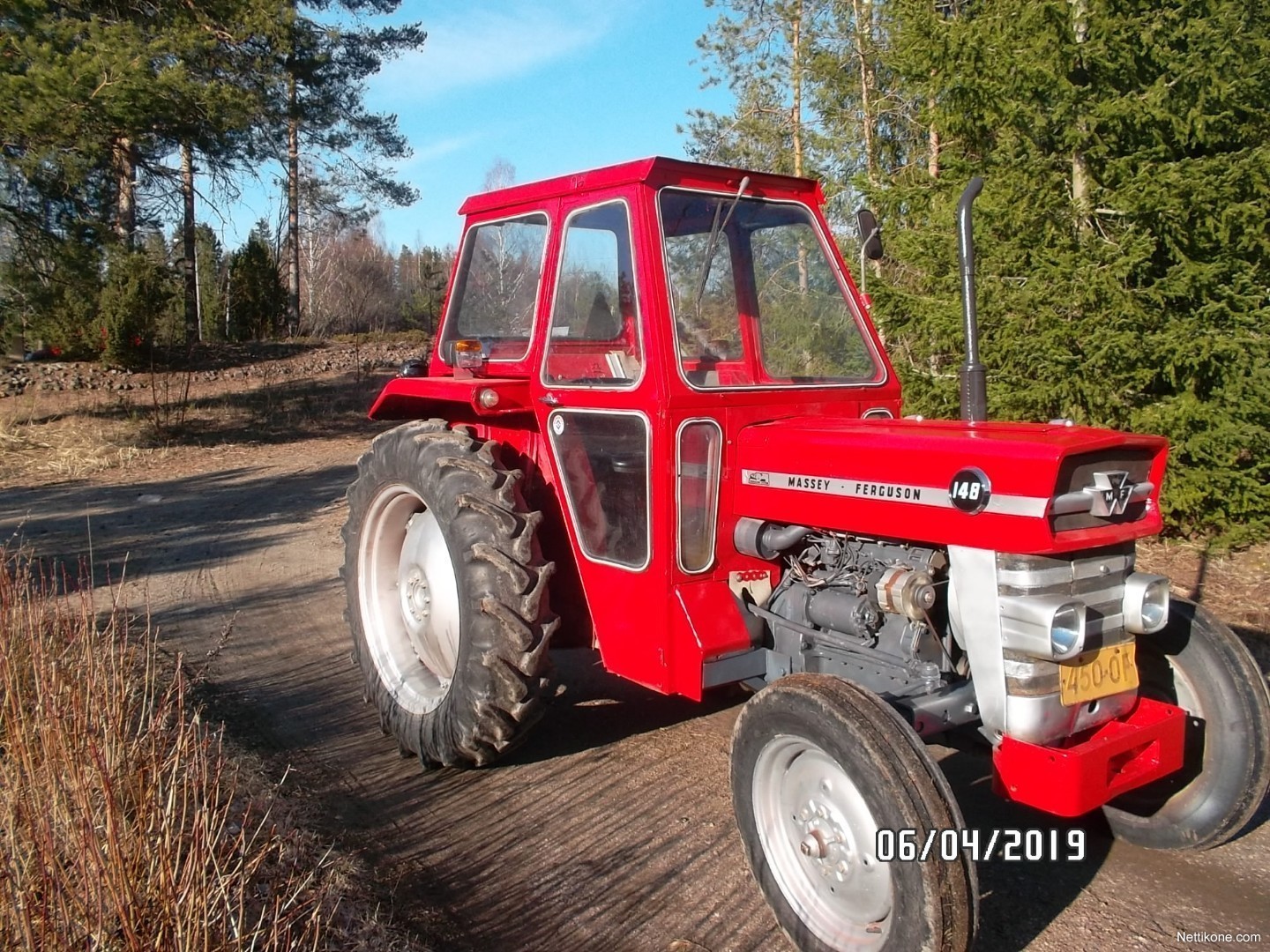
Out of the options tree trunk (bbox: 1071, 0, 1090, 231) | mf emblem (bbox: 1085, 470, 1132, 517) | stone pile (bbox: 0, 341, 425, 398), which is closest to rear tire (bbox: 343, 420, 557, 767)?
mf emblem (bbox: 1085, 470, 1132, 517)

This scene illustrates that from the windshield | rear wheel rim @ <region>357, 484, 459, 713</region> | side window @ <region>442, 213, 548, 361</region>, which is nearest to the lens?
the windshield

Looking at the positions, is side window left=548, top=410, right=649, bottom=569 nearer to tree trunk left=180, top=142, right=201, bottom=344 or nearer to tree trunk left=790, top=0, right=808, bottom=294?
tree trunk left=180, top=142, right=201, bottom=344

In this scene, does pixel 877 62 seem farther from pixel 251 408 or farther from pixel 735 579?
pixel 735 579

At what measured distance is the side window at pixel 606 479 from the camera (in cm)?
364

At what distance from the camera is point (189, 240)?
20875 mm

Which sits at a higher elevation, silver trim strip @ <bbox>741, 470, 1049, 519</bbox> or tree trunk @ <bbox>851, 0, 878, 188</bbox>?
tree trunk @ <bbox>851, 0, 878, 188</bbox>

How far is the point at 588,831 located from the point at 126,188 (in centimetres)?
1359

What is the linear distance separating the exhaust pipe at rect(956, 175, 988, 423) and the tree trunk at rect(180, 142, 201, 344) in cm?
1209

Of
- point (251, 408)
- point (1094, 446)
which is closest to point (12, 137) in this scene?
point (251, 408)

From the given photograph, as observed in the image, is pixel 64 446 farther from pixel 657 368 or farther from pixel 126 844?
pixel 126 844

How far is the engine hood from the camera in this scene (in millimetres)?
2803

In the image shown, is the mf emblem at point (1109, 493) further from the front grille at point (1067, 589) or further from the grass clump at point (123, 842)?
the grass clump at point (123, 842)

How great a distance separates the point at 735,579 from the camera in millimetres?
3689

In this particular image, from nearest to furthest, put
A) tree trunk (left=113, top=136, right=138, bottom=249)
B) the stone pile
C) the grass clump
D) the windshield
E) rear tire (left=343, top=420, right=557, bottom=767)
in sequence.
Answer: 1. the grass clump
2. rear tire (left=343, top=420, right=557, bottom=767)
3. the windshield
4. tree trunk (left=113, top=136, right=138, bottom=249)
5. the stone pile
